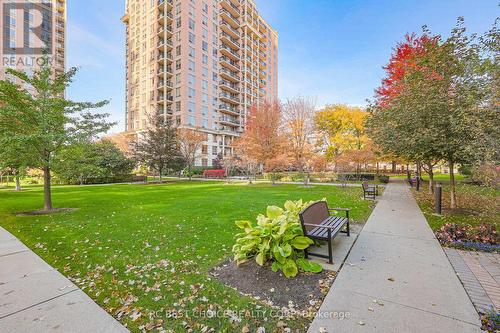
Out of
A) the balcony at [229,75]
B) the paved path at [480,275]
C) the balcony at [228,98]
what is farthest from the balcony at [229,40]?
the paved path at [480,275]

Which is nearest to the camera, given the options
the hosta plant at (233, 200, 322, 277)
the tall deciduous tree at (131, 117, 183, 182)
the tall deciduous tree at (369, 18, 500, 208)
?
the hosta plant at (233, 200, 322, 277)

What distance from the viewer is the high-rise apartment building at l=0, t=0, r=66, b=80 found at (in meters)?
44.9

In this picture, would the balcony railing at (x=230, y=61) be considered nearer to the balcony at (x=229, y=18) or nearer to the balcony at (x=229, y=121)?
the balcony at (x=229, y=18)

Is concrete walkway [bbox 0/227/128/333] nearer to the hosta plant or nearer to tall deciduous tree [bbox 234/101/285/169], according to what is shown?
the hosta plant

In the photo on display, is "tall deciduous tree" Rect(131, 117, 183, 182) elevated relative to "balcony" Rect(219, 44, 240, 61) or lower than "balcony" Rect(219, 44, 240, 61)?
lower

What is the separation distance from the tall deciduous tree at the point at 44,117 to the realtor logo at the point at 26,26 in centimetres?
4991

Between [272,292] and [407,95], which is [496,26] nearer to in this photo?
[407,95]

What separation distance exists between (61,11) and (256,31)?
173ft

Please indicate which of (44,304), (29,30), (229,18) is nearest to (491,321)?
→ (44,304)

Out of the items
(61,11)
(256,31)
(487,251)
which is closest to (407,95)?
(487,251)

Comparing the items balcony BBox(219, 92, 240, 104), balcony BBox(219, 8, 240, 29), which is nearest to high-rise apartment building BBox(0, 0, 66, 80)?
balcony BBox(219, 92, 240, 104)

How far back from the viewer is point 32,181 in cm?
2823

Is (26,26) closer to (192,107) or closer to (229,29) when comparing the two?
(192,107)

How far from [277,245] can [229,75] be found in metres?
52.4
